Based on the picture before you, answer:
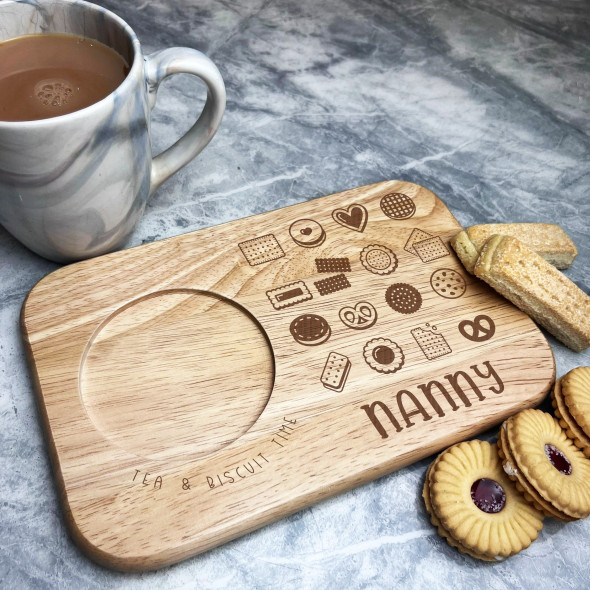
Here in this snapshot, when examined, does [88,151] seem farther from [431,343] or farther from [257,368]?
[431,343]

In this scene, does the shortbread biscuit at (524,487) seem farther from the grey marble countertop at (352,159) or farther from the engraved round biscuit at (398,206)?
the engraved round biscuit at (398,206)

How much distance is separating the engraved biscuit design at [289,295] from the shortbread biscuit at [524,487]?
0.90 ft

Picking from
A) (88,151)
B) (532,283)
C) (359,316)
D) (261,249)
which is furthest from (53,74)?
(532,283)

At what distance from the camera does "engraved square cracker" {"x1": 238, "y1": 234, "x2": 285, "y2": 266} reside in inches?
31.0

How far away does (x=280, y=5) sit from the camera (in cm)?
121

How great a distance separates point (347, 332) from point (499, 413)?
19 cm

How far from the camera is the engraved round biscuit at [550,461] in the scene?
60 centimetres

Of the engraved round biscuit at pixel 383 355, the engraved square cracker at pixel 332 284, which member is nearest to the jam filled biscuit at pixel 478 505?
the engraved round biscuit at pixel 383 355

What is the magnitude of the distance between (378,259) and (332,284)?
8 centimetres

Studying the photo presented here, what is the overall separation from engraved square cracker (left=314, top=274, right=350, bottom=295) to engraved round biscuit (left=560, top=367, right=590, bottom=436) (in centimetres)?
27

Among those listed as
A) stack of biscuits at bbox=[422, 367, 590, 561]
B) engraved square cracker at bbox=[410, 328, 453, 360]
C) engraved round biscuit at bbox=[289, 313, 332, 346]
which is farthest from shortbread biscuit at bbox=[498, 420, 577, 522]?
engraved round biscuit at bbox=[289, 313, 332, 346]

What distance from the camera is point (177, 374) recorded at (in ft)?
2.27

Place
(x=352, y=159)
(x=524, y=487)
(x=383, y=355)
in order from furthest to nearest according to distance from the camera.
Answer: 1. (x=352, y=159)
2. (x=383, y=355)
3. (x=524, y=487)

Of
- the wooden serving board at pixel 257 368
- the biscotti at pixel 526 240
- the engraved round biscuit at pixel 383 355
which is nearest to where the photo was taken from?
the wooden serving board at pixel 257 368
